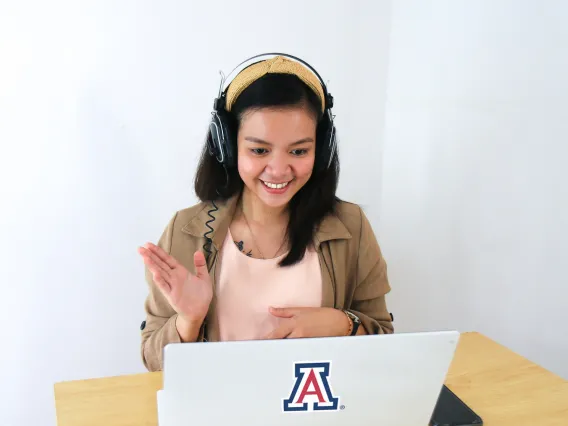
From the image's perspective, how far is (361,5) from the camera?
182cm

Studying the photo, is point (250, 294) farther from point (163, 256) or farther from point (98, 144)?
point (98, 144)

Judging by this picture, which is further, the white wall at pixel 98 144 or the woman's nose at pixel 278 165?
the white wall at pixel 98 144

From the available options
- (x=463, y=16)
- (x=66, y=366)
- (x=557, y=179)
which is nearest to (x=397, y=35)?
(x=463, y=16)

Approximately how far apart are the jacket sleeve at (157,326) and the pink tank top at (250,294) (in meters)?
0.09

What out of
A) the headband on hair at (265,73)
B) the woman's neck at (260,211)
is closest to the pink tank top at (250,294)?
the woman's neck at (260,211)

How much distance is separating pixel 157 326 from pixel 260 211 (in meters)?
0.38

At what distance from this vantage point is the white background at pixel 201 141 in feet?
4.83

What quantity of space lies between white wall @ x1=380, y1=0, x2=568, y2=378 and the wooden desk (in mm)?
407

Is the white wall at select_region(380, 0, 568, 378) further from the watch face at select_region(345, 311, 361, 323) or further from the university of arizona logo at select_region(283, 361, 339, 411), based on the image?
the university of arizona logo at select_region(283, 361, 339, 411)

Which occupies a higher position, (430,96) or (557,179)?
(430,96)

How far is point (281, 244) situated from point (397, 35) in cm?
102

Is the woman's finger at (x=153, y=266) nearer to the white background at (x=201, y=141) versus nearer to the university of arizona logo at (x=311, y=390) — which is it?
the university of arizona logo at (x=311, y=390)

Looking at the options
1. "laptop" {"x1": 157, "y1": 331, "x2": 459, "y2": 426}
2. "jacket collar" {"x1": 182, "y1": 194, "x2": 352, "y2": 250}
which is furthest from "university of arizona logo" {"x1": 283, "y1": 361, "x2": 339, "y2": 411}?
"jacket collar" {"x1": 182, "y1": 194, "x2": 352, "y2": 250}

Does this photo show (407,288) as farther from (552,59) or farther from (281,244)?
(552,59)
